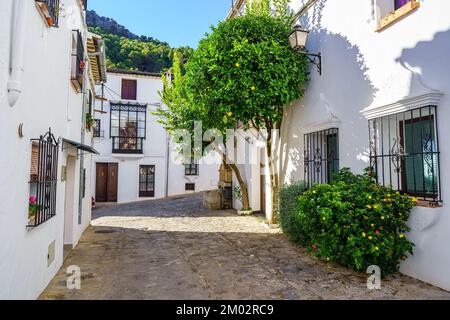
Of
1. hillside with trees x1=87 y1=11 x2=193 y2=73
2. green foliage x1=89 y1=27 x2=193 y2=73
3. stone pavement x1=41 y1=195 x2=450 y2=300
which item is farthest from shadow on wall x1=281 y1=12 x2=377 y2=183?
green foliage x1=89 y1=27 x2=193 y2=73

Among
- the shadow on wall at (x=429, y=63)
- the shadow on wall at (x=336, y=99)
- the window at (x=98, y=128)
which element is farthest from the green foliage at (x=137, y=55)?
the shadow on wall at (x=429, y=63)

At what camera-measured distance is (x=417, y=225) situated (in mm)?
4512

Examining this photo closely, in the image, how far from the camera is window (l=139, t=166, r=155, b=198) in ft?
65.0

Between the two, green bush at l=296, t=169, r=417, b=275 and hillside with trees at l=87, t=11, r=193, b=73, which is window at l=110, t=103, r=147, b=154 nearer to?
hillside with trees at l=87, t=11, r=193, b=73

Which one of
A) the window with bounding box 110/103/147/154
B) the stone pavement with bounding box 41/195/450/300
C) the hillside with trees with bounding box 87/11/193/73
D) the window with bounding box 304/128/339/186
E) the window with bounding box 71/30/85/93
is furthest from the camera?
the hillside with trees with bounding box 87/11/193/73

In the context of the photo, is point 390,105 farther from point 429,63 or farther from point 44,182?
point 44,182

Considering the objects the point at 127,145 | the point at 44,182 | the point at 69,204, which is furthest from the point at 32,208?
the point at 127,145

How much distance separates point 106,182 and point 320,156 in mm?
15652

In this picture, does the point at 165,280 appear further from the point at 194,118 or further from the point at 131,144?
the point at 131,144

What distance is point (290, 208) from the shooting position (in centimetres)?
711

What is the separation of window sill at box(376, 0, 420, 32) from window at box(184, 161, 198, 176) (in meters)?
16.5

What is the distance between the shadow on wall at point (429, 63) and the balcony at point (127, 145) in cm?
1715

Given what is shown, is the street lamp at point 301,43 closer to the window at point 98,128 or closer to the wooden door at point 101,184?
the window at point 98,128

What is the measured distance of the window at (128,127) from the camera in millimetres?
19328
